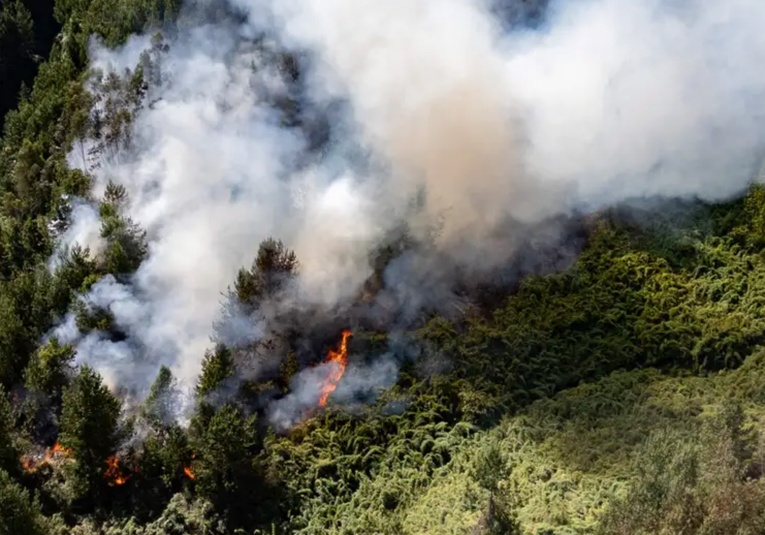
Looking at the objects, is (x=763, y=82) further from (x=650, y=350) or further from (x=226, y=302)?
(x=226, y=302)

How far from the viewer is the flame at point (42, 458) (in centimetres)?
4206

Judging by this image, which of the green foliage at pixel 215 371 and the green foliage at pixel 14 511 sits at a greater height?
the green foliage at pixel 215 371

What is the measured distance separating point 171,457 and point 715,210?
1308 inches

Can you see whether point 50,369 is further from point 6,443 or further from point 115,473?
point 115,473

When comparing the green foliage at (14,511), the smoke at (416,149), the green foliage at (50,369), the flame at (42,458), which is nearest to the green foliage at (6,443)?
the flame at (42,458)

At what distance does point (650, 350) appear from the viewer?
40156 millimetres

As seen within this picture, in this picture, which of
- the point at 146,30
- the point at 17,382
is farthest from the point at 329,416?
the point at 146,30

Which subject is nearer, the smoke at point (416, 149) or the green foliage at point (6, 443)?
the green foliage at point (6, 443)

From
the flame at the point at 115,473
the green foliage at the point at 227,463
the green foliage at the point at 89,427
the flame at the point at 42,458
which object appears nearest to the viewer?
the green foliage at the point at 227,463

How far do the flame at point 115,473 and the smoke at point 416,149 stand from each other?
5.49 m

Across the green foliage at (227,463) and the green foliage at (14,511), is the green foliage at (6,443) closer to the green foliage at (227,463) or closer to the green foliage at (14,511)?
the green foliage at (14,511)

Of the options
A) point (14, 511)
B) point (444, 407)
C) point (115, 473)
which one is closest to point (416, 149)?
point (444, 407)

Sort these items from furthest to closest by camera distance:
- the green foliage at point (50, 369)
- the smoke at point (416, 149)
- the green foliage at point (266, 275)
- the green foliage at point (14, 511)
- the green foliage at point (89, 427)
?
the smoke at point (416, 149) < the green foliage at point (50, 369) < the green foliage at point (266, 275) < the green foliage at point (89, 427) < the green foliage at point (14, 511)

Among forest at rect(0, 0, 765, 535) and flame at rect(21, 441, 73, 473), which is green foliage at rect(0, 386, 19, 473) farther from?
flame at rect(21, 441, 73, 473)
